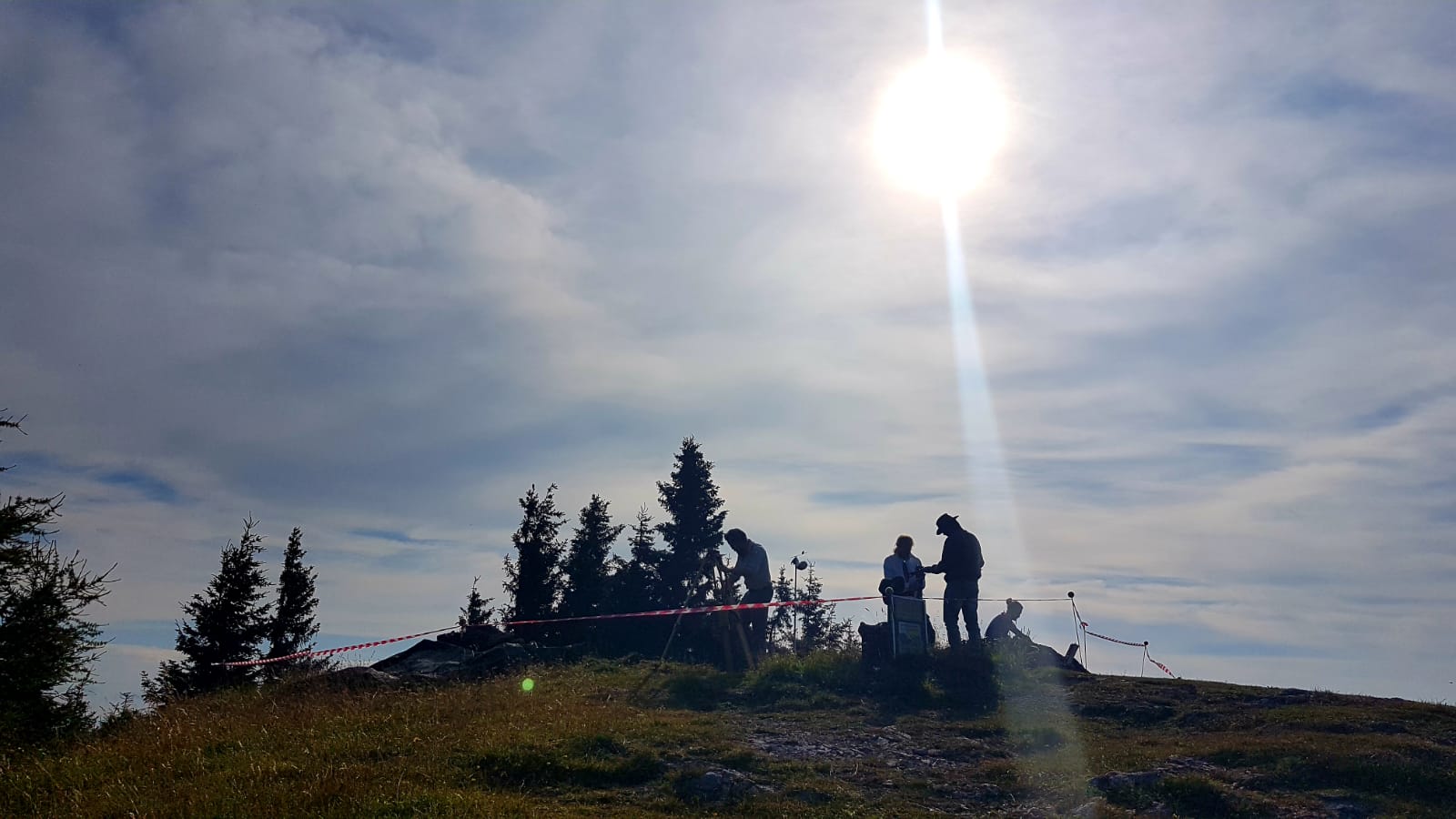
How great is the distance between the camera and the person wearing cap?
55.5 ft

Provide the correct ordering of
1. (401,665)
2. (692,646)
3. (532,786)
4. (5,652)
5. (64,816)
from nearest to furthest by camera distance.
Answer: (64,816)
(532,786)
(5,652)
(401,665)
(692,646)

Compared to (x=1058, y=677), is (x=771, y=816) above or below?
below

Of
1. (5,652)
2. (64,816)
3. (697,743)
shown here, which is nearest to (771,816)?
(697,743)

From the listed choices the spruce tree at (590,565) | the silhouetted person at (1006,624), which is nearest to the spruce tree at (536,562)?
the spruce tree at (590,565)

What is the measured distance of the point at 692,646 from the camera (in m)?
22.3

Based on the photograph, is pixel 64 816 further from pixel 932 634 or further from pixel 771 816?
pixel 932 634

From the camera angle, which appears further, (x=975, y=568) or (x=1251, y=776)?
(x=975, y=568)

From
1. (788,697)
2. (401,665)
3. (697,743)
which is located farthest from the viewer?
(401,665)

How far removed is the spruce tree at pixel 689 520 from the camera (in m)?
30.2

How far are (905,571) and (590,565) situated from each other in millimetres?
14282

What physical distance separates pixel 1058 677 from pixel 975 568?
210 centimetres

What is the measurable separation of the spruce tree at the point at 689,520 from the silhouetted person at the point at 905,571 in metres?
12.6

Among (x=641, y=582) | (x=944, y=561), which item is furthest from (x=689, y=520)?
(x=944, y=561)

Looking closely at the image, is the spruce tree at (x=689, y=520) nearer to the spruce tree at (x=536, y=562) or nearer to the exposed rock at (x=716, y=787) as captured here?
the spruce tree at (x=536, y=562)
